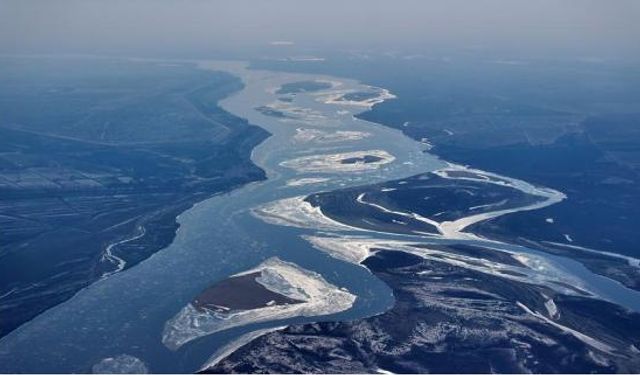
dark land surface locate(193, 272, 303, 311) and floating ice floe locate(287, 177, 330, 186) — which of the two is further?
floating ice floe locate(287, 177, 330, 186)

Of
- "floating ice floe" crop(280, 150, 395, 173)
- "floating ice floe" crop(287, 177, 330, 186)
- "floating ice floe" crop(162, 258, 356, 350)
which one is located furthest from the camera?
"floating ice floe" crop(280, 150, 395, 173)

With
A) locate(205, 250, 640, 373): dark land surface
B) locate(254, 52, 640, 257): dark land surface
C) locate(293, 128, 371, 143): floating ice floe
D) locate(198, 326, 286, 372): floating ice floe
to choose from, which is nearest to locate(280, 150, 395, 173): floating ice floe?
locate(293, 128, 371, 143): floating ice floe

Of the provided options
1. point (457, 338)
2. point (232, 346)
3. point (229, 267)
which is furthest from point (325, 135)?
point (232, 346)

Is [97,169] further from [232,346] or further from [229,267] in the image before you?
[232,346]

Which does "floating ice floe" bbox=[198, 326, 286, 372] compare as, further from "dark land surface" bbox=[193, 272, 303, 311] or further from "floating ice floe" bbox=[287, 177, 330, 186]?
"floating ice floe" bbox=[287, 177, 330, 186]

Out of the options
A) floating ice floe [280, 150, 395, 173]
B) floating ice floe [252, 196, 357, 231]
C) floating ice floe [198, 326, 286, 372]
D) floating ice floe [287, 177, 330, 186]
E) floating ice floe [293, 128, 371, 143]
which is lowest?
floating ice floe [198, 326, 286, 372]

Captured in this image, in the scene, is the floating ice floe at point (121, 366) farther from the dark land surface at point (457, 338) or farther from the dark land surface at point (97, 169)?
the dark land surface at point (97, 169)

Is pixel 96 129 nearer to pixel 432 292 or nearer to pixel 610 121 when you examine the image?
pixel 432 292
